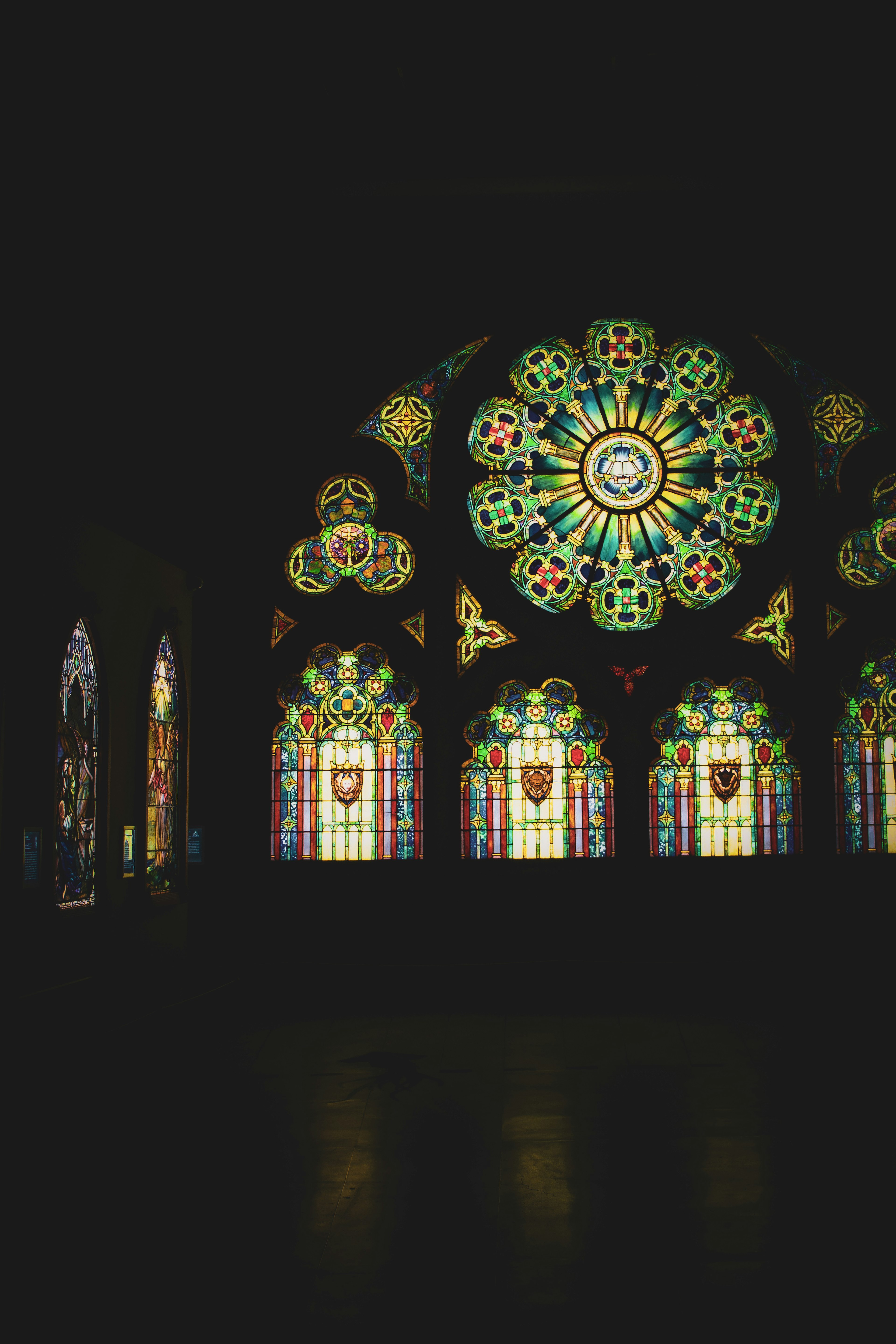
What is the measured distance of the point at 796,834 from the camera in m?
8.88

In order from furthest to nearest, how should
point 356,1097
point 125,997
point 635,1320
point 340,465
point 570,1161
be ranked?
point 340,465, point 125,997, point 356,1097, point 570,1161, point 635,1320

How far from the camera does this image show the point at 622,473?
30.8 feet

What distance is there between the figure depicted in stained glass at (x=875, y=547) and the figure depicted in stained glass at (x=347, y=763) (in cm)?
383

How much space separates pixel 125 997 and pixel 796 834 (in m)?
5.40

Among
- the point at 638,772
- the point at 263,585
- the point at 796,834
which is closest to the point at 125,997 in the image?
the point at 263,585

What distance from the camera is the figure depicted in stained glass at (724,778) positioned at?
8.88 m

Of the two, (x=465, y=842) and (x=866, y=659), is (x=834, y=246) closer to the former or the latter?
(x=866, y=659)

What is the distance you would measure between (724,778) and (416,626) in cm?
284

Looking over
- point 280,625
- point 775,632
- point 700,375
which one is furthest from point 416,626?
point 700,375

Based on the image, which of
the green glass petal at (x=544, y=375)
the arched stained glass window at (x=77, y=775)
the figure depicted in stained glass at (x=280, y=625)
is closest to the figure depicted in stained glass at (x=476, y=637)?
the figure depicted in stained glass at (x=280, y=625)

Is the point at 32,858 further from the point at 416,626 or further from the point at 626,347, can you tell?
the point at 626,347

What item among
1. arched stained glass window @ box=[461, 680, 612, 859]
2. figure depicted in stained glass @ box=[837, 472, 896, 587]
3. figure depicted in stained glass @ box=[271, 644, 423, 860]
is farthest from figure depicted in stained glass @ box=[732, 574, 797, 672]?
figure depicted in stained glass @ box=[271, 644, 423, 860]

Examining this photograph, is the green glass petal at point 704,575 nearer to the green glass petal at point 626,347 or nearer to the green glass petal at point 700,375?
the green glass petal at point 700,375

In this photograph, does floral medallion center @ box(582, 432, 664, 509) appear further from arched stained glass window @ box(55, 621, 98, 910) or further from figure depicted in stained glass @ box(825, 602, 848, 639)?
arched stained glass window @ box(55, 621, 98, 910)
